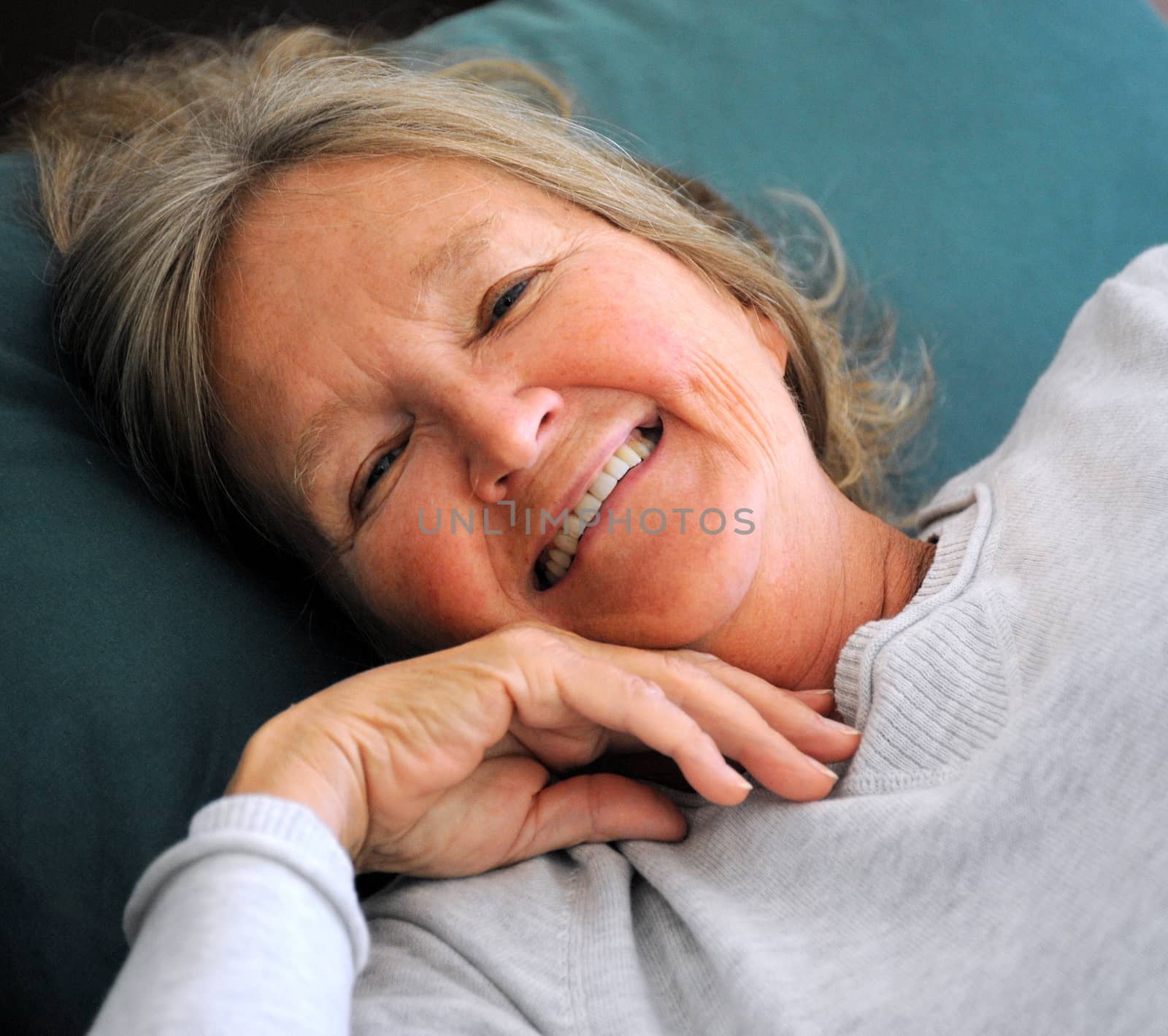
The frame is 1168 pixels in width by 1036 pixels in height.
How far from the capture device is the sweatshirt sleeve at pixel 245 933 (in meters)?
0.75

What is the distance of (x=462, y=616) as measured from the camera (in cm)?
115

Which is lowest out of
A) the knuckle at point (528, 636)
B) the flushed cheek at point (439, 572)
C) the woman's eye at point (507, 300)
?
the flushed cheek at point (439, 572)

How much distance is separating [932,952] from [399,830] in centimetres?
50

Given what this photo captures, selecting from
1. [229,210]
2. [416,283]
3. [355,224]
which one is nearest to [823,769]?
[416,283]

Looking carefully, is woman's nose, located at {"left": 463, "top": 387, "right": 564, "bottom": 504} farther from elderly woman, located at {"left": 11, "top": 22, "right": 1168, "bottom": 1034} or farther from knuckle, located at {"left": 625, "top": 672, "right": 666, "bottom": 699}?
knuckle, located at {"left": 625, "top": 672, "right": 666, "bottom": 699}

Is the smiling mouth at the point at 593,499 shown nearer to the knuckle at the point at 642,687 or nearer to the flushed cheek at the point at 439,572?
the flushed cheek at the point at 439,572

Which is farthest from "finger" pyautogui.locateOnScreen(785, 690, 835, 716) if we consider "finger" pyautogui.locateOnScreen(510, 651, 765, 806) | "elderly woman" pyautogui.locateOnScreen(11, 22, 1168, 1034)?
"finger" pyautogui.locateOnScreen(510, 651, 765, 806)

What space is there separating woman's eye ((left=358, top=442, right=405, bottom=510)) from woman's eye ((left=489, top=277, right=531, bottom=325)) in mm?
175

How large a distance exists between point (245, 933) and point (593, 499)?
0.54 metres

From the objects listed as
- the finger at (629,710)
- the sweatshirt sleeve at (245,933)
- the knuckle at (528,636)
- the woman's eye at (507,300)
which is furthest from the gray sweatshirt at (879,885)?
the woman's eye at (507,300)

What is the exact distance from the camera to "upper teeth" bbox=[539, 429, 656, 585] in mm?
1116

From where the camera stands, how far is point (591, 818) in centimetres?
114

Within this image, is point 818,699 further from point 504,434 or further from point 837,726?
point 504,434

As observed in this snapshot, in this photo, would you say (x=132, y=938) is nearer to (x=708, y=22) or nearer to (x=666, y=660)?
(x=666, y=660)
